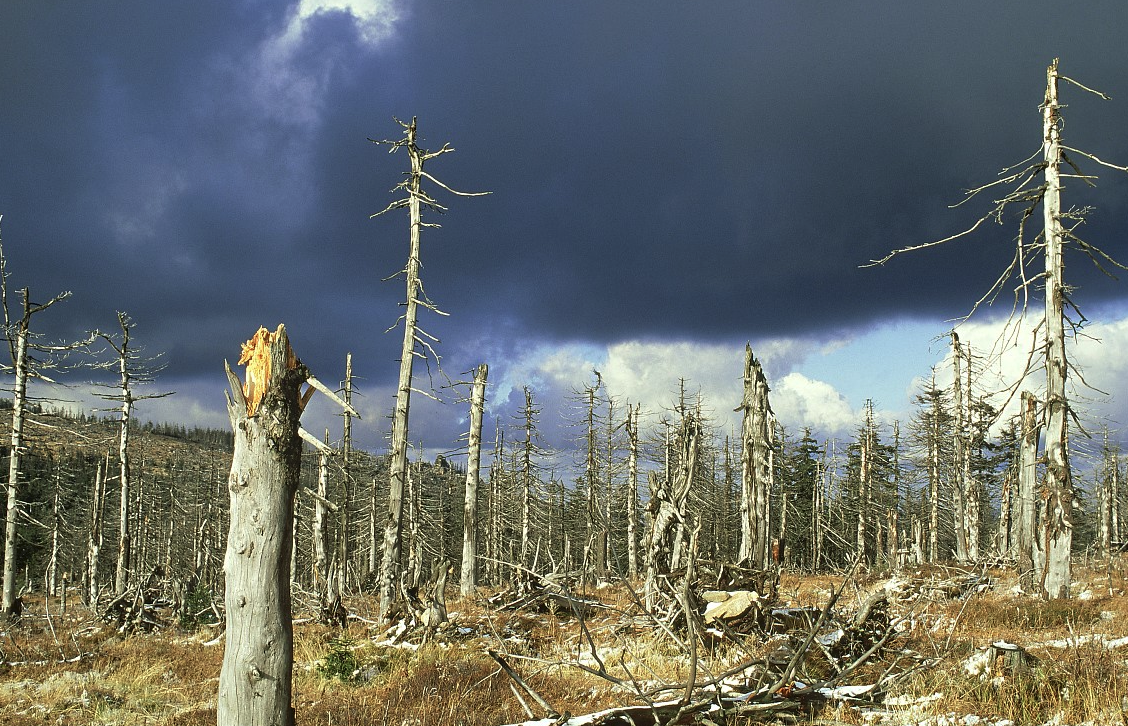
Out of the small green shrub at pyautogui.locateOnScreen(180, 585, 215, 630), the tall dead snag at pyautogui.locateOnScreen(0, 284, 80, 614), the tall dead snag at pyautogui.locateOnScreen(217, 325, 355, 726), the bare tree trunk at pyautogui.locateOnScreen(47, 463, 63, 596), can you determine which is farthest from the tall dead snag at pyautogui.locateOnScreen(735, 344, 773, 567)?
the bare tree trunk at pyautogui.locateOnScreen(47, 463, 63, 596)

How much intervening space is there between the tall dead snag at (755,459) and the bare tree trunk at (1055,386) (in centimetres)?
586

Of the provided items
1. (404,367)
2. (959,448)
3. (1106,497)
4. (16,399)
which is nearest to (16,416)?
(16,399)

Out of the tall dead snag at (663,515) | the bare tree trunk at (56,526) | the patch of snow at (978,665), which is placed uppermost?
the tall dead snag at (663,515)

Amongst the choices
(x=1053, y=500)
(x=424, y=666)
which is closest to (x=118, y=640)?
(x=424, y=666)

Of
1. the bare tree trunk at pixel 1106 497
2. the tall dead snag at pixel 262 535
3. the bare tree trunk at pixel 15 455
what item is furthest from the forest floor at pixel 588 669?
the bare tree trunk at pixel 1106 497

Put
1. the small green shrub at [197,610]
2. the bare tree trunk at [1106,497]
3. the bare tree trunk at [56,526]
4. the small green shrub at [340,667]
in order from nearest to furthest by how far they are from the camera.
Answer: the small green shrub at [340,667]
the small green shrub at [197,610]
the bare tree trunk at [56,526]
the bare tree trunk at [1106,497]

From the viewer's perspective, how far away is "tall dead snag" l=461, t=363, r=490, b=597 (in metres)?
23.1

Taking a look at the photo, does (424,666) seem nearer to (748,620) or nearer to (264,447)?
(748,620)

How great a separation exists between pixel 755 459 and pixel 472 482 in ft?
31.3

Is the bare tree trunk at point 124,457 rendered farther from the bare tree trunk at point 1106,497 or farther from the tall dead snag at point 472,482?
the bare tree trunk at point 1106,497

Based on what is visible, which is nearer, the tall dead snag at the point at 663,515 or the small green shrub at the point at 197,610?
the tall dead snag at the point at 663,515

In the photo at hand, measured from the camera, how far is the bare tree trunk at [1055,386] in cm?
1346

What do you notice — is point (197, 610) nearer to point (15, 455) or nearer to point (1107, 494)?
point (15, 455)

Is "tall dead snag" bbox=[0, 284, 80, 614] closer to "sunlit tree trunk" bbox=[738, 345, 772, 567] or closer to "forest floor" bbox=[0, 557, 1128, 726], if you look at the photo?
"forest floor" bbox=[0, 557, 1128, 726]
